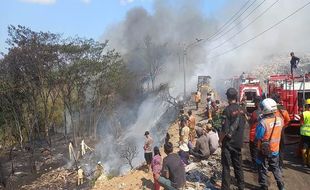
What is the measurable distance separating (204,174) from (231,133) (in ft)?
10.6

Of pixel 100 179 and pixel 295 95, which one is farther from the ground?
pixel 295 95

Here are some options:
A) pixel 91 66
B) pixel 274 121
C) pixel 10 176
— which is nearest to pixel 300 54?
pixel 91 66

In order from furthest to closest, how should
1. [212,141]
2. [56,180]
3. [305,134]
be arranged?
1. [56,180]
2. [212,141]
3. [305,134]

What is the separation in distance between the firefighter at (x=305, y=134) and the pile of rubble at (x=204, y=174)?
211 centimetres

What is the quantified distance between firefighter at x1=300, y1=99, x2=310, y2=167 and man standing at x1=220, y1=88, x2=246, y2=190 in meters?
2.89

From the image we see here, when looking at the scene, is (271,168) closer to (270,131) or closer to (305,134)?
(270,131)

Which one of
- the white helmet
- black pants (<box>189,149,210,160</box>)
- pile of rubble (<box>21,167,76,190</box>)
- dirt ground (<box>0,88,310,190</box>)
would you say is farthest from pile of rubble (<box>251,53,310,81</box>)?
the white helmet

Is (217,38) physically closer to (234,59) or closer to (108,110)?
(234,59)

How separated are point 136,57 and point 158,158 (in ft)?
185

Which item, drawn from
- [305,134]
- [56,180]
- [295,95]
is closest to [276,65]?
[56,180]

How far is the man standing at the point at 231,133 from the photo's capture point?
777 cm

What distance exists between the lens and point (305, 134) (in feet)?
33.4

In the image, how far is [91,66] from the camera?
129ft

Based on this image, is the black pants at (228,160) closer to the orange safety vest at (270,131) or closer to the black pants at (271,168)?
the black pants at (271,168)
